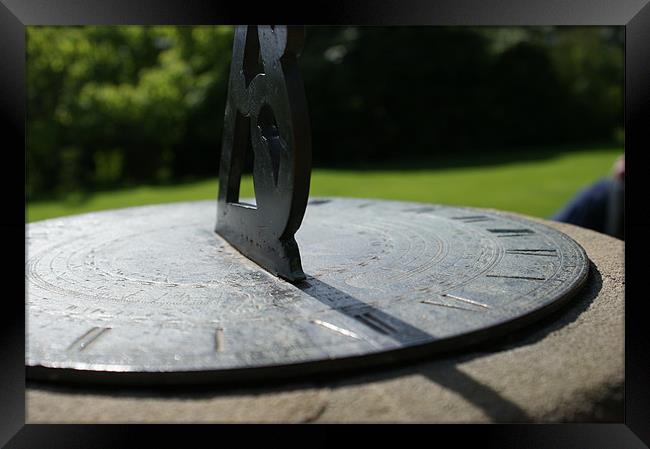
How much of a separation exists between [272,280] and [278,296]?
0.79 feet

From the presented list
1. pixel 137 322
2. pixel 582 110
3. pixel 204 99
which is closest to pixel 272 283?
pixel 137 322

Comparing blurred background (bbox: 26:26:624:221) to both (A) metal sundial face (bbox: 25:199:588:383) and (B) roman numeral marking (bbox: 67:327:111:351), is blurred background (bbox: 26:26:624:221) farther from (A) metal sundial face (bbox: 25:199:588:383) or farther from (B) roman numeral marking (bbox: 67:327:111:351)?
(B) roman numeral marking (bbox: 67:327:111:351)

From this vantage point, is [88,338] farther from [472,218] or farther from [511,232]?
[472,218]

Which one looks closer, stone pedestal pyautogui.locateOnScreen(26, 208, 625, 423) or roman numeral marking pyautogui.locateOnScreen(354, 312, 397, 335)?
stone pedestal pyautogui.locateOnScreen(26, 208, 625, 423)

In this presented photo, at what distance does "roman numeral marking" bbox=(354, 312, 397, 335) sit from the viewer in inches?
79.5

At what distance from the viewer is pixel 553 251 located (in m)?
3.00

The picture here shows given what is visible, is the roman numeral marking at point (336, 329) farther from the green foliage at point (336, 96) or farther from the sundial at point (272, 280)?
the green foliage at point (336, 96)

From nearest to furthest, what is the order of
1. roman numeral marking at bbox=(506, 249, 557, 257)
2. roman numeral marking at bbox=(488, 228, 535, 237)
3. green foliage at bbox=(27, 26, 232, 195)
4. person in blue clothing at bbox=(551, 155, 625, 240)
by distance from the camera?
1. roman numeral marking at bbox=(506, 249, 557, 257)
2. roman numeral marking at bbox=(488, 228, 535, 237)
3. person in blue clothing at bbox=(551, 155, 625, 240)
4. green foliage at bbox=(27, 26, 232, 195)

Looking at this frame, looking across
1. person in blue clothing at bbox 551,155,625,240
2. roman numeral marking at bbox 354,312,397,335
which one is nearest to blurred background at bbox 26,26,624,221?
person in blue clothing at bbox 551,155,625,240

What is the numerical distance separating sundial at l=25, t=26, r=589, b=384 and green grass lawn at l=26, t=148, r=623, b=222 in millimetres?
5240

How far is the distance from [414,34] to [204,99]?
205 inches

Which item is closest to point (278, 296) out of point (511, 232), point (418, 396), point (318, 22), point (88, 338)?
point (88, 338)

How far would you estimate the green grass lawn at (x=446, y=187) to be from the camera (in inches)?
352

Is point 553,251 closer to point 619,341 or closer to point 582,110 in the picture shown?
point 619,341
